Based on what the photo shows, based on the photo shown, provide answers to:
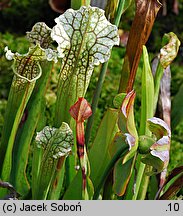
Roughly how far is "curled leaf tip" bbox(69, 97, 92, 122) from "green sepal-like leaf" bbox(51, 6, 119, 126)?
0.07 meters

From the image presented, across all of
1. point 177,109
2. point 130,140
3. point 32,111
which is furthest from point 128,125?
point 177,109

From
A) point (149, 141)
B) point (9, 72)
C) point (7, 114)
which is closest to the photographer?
point (149, 141)

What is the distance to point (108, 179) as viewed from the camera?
988 millimetres

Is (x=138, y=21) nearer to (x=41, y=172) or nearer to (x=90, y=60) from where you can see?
(x=90, y=60)

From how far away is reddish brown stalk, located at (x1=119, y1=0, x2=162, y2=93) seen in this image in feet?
3.09

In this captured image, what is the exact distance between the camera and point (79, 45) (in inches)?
34.3

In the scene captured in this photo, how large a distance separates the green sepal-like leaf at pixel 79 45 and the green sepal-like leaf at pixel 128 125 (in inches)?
3.4

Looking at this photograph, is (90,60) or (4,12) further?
(4,12)

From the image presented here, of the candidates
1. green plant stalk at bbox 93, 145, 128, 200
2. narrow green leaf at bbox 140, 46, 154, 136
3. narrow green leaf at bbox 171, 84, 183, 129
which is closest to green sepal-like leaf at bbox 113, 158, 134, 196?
green plant stalk at bbox 93, 145, 128, 200

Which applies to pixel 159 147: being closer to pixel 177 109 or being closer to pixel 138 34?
pixel 138 34
